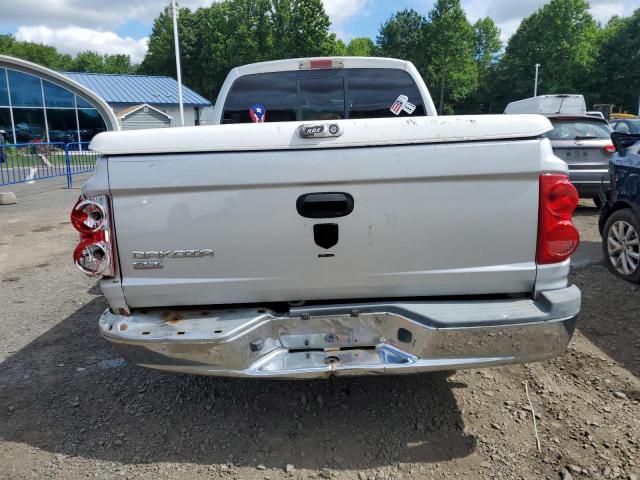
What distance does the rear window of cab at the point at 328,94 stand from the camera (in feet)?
14.8

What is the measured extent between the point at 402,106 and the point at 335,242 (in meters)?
2.43

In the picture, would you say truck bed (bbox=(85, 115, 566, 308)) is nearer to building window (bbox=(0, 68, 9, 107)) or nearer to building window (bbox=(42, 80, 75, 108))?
building window (bbox=(0, 68, 9, 107))

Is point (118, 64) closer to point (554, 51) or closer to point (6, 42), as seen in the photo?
point (6, 42)

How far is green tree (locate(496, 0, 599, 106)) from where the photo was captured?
201 ft

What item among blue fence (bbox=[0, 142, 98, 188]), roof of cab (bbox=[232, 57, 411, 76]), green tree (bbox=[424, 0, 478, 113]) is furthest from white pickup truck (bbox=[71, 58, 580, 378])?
green tree (bbox=[424, 0, 478, 113])

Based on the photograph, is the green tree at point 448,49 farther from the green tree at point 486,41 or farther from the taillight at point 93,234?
the taillight at point 93,234

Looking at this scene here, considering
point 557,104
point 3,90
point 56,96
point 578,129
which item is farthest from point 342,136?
point 557,104

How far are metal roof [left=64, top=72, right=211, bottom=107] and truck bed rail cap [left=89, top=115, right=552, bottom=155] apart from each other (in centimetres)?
3841

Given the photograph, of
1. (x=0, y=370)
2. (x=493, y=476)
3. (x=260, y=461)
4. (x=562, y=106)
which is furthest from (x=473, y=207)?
(x=562, y=106)

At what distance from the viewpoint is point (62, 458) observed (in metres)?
2.81

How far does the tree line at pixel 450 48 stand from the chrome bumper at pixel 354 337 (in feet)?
203

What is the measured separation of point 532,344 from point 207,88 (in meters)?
70.5

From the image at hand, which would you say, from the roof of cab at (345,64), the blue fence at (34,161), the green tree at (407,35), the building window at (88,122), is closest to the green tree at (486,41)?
the green tree at (407,35)

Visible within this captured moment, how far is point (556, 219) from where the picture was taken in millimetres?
2459
